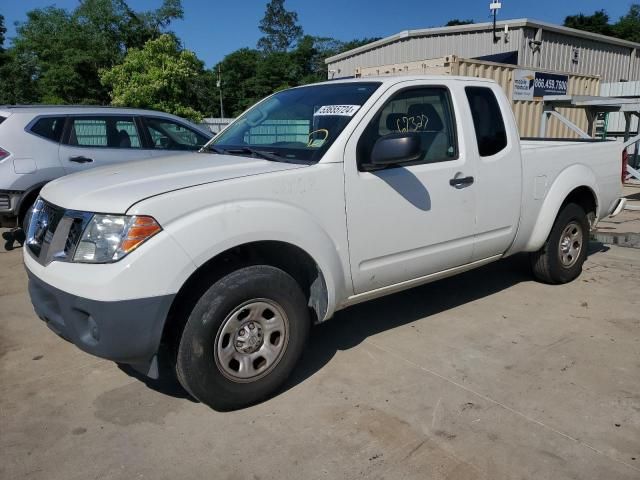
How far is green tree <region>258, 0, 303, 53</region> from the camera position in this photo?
89.5 metres

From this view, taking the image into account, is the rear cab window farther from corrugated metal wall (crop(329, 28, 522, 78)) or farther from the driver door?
corrugated metal wall (crop(329, 28, 522, 78))

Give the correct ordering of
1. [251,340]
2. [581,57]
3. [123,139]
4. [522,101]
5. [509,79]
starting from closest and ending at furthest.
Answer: [251,340] < [123,139] < [509,79] < [522,101] < [581,57]

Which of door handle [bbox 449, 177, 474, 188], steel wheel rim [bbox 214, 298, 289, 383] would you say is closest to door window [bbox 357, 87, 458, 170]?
door handle [bbox 449, 177, 474, 188]

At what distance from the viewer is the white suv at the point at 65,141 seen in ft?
20.5

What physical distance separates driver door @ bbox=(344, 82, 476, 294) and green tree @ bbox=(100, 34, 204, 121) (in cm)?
2545

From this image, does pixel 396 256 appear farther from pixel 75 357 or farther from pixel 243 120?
pixel 75 357

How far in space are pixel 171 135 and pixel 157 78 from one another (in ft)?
76.1

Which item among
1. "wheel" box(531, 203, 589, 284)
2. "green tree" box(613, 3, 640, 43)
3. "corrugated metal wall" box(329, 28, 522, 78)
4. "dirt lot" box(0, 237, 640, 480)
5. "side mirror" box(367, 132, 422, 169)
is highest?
"green tree" box(613, 3, 640, 43)

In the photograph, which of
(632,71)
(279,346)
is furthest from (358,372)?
(632,71)

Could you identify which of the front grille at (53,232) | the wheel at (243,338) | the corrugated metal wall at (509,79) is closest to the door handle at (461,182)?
the wheel at (243,338)

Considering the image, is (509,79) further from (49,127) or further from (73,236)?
(73,236)

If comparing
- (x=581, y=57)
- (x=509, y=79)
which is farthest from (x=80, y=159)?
(x=581, y=57)

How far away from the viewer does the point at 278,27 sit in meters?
89.8

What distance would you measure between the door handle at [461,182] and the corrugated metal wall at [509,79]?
7.78 m
